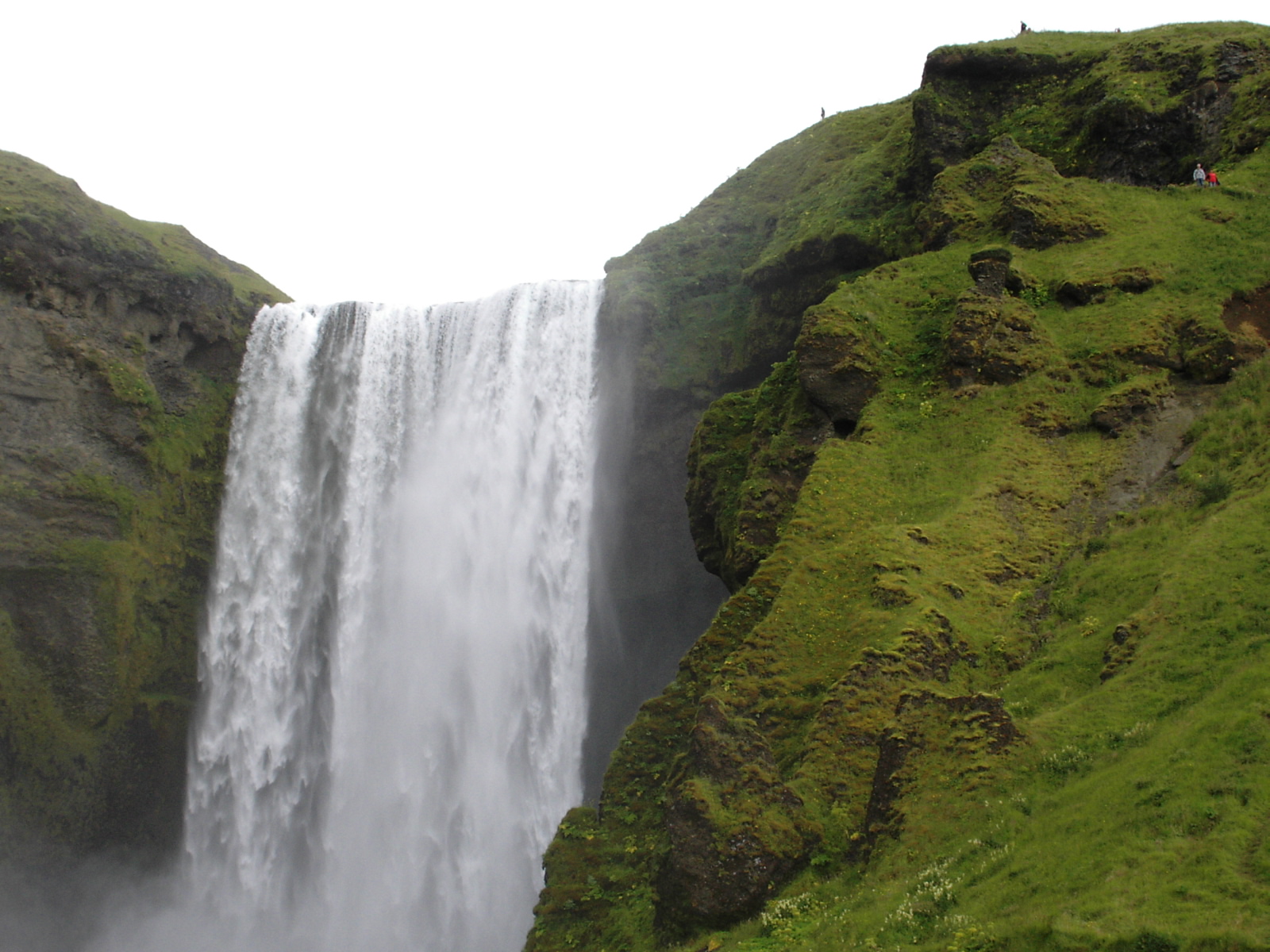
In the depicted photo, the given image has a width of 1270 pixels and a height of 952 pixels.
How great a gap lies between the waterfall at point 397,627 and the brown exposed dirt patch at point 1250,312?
18.6 m

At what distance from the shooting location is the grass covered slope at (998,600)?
8070 mm

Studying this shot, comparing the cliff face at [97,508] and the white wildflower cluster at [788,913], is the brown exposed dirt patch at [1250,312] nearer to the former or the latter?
the white wildflower cluster at [788,913]

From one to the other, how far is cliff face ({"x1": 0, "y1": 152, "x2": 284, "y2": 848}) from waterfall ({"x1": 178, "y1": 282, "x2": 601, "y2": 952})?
4.14ft

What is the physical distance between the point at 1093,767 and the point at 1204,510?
5.34 meters

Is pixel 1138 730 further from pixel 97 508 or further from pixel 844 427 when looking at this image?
pixel 97 508

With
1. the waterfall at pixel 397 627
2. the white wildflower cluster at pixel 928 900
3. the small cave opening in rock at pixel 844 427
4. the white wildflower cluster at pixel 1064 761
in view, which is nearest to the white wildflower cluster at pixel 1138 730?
the white wildflower cluster at pixel 1064 761

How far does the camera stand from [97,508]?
2962cm

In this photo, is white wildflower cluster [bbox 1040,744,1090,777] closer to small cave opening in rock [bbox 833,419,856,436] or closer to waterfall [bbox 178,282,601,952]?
small cave opening in rock [bbox 833,419,856,436]

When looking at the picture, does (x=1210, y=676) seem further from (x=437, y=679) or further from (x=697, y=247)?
(x=697, y=247)

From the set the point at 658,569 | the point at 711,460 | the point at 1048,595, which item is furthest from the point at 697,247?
the point at 1048,595

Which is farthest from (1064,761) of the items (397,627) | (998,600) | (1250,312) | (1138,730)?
(397,627)

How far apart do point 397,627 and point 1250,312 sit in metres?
24.0

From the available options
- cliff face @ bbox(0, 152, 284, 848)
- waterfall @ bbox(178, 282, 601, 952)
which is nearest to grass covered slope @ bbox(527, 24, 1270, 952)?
waterfall @ bbox(178, 282, 601, 952)

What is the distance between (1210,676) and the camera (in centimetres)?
937
